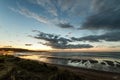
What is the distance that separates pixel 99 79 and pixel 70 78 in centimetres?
995

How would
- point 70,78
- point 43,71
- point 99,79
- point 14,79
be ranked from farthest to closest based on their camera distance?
point 99,79 < point 43,71 < point 70,78 < point 14,79

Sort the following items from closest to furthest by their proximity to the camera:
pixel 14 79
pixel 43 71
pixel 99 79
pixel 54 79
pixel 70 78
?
pixel 14 79 → pixel 54 79 → pixel 70 78 → pixel 43 71 → pixel 99 79

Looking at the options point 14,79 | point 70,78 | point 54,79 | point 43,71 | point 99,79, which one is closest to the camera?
point 14,79

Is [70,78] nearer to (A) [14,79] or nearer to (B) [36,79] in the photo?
(B) [36,79]

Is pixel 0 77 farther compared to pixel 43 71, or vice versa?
pixel 43 71

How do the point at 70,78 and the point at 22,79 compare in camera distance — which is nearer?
the point at 22,79

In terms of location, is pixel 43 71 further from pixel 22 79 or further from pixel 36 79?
pixel 22 79

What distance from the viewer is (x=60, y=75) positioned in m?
11.0

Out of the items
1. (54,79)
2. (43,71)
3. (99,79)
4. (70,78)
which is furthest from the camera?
(99,79)

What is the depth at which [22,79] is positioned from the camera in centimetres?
1064

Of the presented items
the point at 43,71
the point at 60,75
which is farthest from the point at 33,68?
the point at 60,75

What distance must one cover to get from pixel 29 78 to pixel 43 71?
572 centimetres

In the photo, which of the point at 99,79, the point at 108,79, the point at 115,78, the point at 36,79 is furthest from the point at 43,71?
the point at 115,78

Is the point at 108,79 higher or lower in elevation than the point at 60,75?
lower
